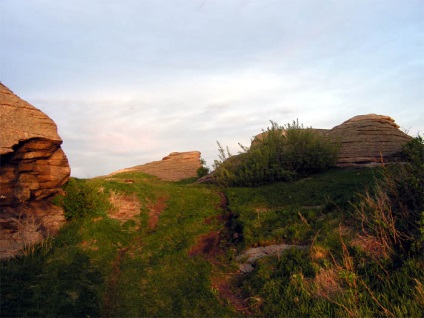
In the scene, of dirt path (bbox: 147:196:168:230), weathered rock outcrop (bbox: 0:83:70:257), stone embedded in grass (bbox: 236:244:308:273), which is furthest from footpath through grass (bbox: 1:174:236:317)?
stone embedded in grass (bbox: 236:244:308:273)

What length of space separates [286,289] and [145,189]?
9126mm

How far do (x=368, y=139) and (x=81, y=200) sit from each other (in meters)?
14.5

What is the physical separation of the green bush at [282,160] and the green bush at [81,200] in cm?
786

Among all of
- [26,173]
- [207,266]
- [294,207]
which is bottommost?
[207,266]

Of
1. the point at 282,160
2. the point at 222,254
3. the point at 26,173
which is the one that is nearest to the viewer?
the point at 222,254

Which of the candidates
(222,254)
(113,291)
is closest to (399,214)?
(222,254)

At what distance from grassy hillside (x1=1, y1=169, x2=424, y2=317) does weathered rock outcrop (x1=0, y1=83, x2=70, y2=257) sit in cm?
46

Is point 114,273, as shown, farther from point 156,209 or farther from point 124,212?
point 156,209

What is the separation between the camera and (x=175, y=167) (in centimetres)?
3000

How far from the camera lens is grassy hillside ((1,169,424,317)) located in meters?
6.43

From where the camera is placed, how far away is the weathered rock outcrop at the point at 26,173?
362 inches

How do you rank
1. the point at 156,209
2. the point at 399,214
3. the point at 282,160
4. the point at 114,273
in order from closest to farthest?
1. the point at 399,214
2. the point at 114,273
3. the point at 156,209
4. the point at 282,160

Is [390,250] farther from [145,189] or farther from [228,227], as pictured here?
[145,189]

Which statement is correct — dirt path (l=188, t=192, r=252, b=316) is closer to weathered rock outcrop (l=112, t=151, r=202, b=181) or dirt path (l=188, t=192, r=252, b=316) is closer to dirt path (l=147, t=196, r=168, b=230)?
dirt path (l=147, t=196, r=168, b=230)
